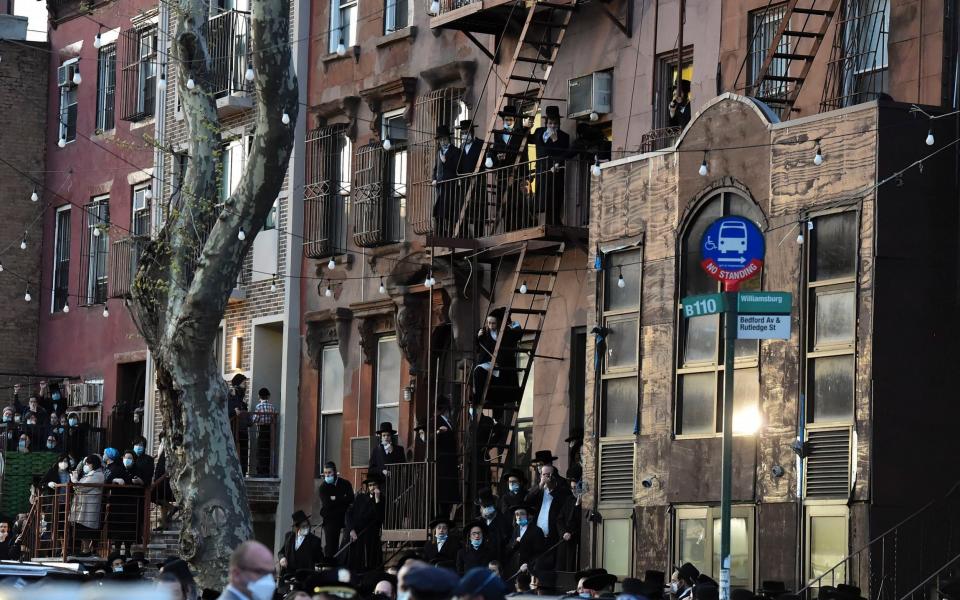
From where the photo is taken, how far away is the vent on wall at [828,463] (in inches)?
824

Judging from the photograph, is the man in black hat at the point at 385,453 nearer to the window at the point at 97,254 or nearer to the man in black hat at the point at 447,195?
the man in black hat at the point at 447,195

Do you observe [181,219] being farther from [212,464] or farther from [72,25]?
[72,25]

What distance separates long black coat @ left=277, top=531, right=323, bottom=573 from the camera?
95.3ft

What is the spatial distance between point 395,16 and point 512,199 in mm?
6612

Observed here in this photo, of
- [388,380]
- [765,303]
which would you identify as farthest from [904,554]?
[388,380]

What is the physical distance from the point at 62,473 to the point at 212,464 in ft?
38.7

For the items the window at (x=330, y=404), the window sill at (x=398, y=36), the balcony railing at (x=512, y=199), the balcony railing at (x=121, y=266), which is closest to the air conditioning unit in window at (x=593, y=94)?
the balcony railing at (x=512, y=199)

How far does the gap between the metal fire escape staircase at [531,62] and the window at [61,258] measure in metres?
17.1

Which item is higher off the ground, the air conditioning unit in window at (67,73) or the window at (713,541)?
the air conditioning unit in window at (67,73)

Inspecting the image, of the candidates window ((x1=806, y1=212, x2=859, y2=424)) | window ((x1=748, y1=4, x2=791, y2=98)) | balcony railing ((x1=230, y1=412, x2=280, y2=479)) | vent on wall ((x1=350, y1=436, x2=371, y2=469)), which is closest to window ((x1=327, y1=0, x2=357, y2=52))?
balcony railing ((x1=230, y1=412, x2=280, y2=479))

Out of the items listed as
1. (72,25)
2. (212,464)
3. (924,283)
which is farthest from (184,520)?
(72,25)

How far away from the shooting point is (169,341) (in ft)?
84.1

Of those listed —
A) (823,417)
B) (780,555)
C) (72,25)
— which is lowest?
(780,555)

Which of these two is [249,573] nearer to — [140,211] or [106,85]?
[140,211]
